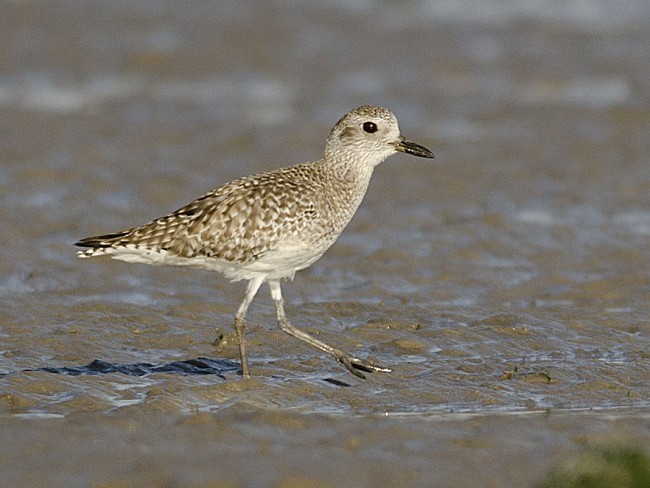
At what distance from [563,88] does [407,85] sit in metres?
2.38

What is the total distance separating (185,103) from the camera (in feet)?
64.0

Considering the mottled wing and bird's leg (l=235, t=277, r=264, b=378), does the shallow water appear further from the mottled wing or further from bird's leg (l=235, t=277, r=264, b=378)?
the mottled wing

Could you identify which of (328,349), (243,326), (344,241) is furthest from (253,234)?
(344,241)

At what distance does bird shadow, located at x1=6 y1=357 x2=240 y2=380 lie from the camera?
33.9 ft

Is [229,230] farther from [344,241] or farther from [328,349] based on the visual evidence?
[344,241]

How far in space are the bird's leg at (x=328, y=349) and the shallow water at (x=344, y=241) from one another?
112mm

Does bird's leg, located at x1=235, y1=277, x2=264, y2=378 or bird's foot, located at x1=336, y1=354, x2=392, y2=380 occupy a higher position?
bird's leg, located at x1=235, y1=277, x2=264, y2=378

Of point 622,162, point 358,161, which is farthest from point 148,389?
point 622,162

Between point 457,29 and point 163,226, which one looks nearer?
point 163,226

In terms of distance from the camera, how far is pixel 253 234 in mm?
10266

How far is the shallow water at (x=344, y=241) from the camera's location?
8.77 m

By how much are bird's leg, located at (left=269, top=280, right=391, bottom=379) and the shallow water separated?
112 mm

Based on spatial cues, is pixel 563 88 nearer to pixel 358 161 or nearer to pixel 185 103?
pixel 185 103

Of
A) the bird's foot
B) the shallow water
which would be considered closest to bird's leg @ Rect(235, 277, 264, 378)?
the shallow water
